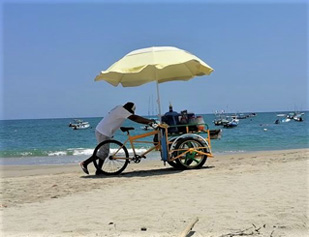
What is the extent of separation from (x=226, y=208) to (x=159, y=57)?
4132 mm

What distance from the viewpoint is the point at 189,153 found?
891cm

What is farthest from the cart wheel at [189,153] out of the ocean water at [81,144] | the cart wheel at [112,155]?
the ocean water at [81,144]

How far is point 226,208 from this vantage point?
535 centimetres

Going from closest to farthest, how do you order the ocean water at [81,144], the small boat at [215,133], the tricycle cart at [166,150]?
1. the tricycle cart at [166,150]
2. the small boat at [215,133]
3. the ocean water at [81,144]

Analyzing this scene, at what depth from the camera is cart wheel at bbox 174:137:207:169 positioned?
8.78m

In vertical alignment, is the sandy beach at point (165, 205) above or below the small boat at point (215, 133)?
below

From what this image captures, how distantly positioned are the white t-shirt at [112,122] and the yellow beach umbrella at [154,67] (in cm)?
78

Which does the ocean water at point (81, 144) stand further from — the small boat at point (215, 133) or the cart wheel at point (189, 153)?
the cart wheel at point (189, 153)

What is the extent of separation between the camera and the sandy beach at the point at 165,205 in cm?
475

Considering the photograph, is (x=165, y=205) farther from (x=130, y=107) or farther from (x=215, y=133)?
(x=215, y=133)

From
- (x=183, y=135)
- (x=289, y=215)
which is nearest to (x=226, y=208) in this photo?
A: (x=289, y=215)

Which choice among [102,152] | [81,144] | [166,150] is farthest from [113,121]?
[81,144]

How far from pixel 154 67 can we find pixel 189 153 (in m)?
1.98

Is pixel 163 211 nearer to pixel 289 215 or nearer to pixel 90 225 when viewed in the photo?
pixel 90 225
